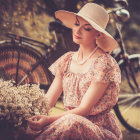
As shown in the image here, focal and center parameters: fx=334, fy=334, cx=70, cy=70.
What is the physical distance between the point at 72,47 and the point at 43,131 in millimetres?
1758

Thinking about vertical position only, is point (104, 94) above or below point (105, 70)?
below

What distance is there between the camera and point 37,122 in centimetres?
241

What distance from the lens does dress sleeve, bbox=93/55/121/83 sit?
273 centimetres

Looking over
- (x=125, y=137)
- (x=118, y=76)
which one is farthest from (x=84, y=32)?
(x=125, y=137)

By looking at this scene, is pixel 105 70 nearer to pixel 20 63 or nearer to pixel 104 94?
pixel 104 94

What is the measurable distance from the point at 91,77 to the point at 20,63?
4.73 ft

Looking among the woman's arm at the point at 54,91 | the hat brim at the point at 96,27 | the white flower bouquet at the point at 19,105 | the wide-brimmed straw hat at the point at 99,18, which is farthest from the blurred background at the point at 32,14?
the white flower bouquet at the point at 19,105

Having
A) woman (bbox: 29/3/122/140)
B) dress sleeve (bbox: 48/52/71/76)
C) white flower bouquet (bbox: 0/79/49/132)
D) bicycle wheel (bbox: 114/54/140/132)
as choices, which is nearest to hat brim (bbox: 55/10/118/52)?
woman (bbox: 29/3/122/140)

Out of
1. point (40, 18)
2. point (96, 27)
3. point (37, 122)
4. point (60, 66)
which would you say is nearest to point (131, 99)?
point (60, 66)

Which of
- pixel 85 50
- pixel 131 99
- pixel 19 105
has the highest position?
pixel 85 50

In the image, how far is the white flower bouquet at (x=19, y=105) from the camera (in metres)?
2.35

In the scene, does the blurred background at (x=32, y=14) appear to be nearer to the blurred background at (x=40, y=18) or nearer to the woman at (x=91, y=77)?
the blurred background at (x=40, y=18)

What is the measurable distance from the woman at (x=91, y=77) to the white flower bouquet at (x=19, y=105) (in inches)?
6.7

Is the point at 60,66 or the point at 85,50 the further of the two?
the point at 60,66
